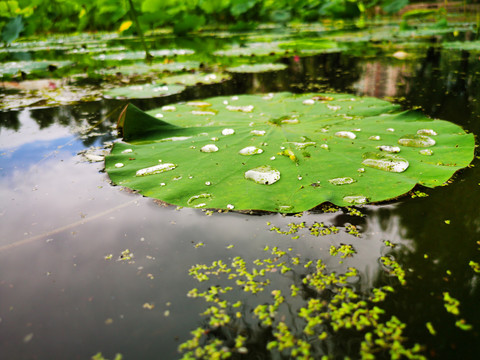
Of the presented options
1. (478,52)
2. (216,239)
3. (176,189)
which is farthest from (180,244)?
(478,52)

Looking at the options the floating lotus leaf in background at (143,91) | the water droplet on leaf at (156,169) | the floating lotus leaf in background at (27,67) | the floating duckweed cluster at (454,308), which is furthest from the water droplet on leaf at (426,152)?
the floating lotus leaf in background at (27,67)

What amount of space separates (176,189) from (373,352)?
2.47 feet

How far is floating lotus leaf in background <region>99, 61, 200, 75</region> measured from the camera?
3.31 meters

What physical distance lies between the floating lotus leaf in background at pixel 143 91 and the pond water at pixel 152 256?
3.23 feet

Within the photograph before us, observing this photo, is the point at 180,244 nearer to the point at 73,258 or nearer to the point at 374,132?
the point at 73,258

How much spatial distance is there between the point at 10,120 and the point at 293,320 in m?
2.09

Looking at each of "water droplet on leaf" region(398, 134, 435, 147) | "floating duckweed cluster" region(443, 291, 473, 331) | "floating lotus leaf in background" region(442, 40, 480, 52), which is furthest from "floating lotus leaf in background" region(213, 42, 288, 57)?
"floating duckweed cluster" region(443, 291, 473, 331)

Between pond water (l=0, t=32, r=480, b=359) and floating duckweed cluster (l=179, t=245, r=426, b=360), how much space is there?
0.06ft

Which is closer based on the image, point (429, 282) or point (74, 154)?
point (429, 282)

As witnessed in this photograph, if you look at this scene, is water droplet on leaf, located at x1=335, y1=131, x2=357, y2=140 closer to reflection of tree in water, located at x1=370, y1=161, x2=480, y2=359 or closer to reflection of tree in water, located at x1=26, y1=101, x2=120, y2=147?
reflection of tree in water, located at x1=370, y1=161, x2=480, y2=359

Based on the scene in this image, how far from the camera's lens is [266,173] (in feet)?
4.00

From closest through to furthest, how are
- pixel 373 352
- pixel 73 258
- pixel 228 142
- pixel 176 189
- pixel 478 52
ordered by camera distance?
pixel 373 352, pixel 73 258, pixel 176 189, pixel 228 142, pixel 478 52

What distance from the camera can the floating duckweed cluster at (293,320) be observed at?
64 cm

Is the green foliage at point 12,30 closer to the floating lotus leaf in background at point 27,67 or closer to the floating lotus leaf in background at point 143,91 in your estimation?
the floating lotus leaf in background at point 27,67
